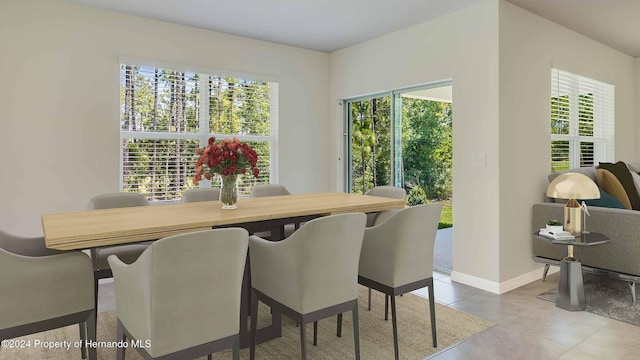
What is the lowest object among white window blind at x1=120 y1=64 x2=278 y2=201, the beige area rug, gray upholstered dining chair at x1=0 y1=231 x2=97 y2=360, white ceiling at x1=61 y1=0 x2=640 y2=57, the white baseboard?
the beige area rug

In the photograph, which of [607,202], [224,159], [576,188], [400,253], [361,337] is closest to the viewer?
[400,253]

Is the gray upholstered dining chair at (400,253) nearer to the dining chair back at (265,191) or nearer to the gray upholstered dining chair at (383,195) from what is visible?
the gray upholstered dining chair at (383,195)

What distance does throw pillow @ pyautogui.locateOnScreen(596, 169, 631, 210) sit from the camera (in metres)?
3.83

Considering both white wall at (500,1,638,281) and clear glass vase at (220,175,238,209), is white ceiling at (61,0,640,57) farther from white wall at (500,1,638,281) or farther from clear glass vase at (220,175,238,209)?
clear glass vase at (220,175,238,209)

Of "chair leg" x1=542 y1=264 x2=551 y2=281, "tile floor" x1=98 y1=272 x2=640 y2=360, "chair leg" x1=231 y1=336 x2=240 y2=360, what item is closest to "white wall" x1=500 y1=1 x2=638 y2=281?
"chair leg" x1=542 y1=264 x2=551 y2=281

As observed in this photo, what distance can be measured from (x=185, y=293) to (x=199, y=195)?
6.05 feet

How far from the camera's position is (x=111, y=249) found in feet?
8.83

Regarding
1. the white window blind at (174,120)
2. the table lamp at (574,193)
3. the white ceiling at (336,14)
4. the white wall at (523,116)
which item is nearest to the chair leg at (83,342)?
the white window blind at (174,120)

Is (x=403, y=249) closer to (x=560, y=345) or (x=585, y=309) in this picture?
(x=560, y=345)

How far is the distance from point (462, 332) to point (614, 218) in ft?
5.88

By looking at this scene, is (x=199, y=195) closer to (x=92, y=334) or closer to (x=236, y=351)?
(x=92, y=334)

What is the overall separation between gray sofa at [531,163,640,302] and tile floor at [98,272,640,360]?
495 mm

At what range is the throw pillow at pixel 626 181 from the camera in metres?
3.94

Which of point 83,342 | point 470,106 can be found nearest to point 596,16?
point 470,106
